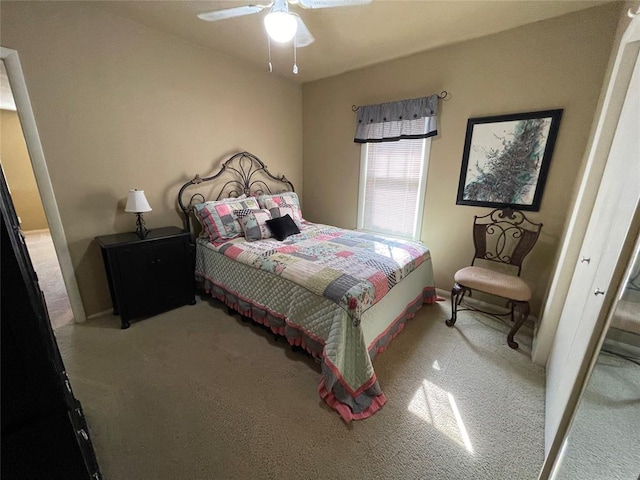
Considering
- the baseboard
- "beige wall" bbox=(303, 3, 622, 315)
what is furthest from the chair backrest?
the baseboard

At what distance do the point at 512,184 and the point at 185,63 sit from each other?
3.48m

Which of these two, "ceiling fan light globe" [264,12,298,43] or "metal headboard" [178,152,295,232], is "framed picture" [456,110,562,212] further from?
"metal headboard" [178,152,295,232]

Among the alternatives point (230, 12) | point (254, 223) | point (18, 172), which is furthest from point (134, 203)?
point (18, 172)

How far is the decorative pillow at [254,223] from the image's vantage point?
2721 millimetres

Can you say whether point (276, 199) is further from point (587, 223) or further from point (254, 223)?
point (587, 223)

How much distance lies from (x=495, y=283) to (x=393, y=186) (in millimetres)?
1590

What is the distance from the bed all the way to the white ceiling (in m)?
1.23

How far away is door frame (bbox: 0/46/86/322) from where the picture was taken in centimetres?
187

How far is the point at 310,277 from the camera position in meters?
1.88

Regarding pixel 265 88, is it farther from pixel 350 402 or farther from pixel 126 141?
pixel 350 402

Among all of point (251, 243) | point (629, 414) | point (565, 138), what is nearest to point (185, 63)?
point (251, 243)

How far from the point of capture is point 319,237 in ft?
9.37

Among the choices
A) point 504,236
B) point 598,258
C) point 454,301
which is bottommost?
point 454,301

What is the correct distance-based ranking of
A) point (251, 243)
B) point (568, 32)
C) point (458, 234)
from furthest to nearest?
point (458, 234) < point (251, 243) < point (568, 32)
